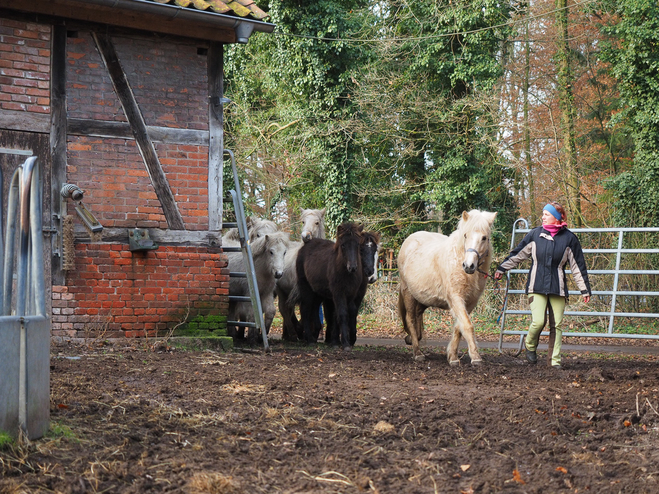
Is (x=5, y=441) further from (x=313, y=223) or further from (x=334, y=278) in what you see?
(x=313, y=223)

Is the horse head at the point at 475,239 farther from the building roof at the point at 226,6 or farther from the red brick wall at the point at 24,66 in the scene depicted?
the red brick wall at the point at 24,66

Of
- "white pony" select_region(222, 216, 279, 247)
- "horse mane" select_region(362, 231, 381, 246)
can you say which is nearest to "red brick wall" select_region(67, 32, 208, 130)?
"white pony" select_region(222, 216, 279, 247)

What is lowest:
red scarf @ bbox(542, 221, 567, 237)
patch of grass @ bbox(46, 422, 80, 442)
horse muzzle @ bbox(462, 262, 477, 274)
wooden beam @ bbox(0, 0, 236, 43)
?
patch of grass @ bbox(46, 422, 80, 442)

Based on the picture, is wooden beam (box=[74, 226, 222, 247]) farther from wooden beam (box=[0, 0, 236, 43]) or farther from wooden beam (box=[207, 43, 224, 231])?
wooden beam (box=[0, 0, 236, 43])

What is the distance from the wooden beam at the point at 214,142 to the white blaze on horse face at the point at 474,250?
3234 mm

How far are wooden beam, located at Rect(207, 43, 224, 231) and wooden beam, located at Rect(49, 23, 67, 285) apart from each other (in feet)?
5.94

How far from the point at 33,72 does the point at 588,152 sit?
19257 mm

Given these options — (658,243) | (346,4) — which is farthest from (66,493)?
(346,4)

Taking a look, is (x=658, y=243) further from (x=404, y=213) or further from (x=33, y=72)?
(x=33, y=72)

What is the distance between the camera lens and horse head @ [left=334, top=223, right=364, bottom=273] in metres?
10.1

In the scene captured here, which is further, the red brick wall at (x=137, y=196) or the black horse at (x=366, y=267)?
the black horse at (x=366, y=267)

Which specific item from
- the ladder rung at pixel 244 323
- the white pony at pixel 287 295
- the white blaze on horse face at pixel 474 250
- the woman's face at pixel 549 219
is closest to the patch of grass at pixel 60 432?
the white blaze on horse face at pixel 474 250

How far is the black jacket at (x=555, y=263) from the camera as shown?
28.3 feet

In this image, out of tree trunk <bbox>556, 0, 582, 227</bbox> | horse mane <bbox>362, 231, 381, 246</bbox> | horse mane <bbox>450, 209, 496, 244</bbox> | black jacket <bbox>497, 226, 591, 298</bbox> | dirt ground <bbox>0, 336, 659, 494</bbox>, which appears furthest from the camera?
tree trunk <bbox>556, 0, 582, 227</bbox>
